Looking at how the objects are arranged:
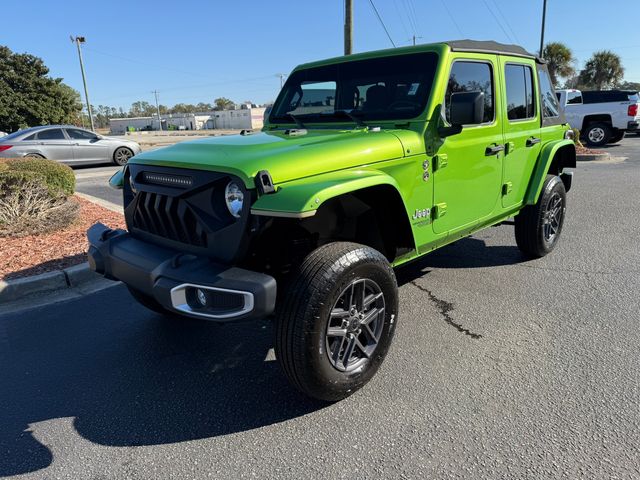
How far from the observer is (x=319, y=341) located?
2.47 metres

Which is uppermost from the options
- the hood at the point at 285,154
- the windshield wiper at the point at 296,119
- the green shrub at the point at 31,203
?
the windshield wiper at the point at 296,119

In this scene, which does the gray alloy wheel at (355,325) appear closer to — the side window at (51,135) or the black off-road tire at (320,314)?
the black off-road tire at (320,314)

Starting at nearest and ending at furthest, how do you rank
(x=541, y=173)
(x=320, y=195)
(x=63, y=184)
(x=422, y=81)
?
(x=320, y=195), (x=422, y=81), (x=541, y=173), (x=63, y=184)

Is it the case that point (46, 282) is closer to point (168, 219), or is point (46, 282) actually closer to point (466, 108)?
point (168, 219)

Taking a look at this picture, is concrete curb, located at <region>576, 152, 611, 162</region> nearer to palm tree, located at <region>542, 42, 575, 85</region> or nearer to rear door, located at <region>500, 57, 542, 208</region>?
rear door, located at <region>500, 57, 542, 208</region>

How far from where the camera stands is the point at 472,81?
12.3 ft

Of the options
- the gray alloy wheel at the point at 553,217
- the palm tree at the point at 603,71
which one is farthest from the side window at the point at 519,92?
the palm tree at the point at 603,71

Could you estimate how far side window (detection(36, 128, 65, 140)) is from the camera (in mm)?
12867

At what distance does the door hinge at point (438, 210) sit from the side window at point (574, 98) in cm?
1710

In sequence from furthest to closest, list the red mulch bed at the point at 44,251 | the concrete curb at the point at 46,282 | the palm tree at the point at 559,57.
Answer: the palm tree at the point at 559,57 → the red mulch bed at the point at 44,251 → the concrete curb at the point at 46,282

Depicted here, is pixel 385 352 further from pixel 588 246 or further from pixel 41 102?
pixel 41 102

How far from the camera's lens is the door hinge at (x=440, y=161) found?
334cm

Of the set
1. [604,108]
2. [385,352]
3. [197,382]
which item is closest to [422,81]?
[385,352]

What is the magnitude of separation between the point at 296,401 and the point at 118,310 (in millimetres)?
2131
